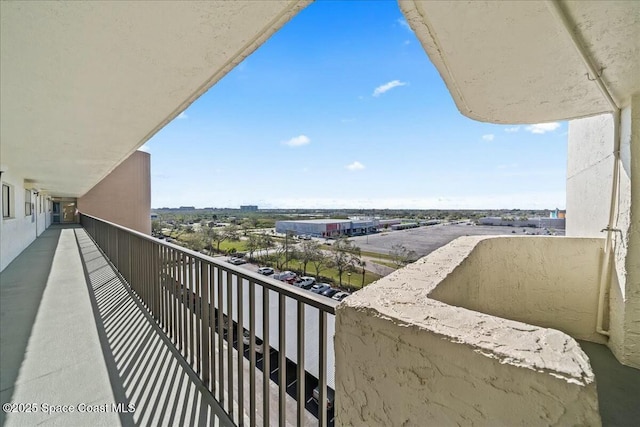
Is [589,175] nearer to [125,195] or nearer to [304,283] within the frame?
[304,283]

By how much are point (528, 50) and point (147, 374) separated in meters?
3.26

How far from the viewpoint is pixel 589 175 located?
322cm

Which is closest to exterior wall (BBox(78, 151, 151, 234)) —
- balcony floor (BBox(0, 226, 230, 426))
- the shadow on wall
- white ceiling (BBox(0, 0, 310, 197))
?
the shadow on wall

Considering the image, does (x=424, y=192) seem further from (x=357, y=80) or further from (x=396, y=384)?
(x=396, y=384)

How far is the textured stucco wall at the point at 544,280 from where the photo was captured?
279cm

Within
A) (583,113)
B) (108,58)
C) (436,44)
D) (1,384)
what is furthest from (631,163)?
(1,384)

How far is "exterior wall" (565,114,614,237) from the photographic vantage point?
2.71 metres

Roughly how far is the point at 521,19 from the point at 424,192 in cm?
2320

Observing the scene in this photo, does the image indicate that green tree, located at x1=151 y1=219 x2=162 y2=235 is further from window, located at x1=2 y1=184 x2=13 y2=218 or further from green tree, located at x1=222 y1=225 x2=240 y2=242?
window, located at x1=2 y1=184 x2=13 y2=218

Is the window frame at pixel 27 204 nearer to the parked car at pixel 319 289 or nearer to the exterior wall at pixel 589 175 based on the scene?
the parked car at pixel 319 289

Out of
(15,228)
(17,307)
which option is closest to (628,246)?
(17,307)

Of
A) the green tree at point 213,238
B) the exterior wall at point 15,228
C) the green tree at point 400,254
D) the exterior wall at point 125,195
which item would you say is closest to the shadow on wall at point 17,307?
the exterior wall at point 15,228

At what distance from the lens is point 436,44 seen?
67.1 inches

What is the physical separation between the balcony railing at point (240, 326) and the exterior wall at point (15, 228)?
4.53m
